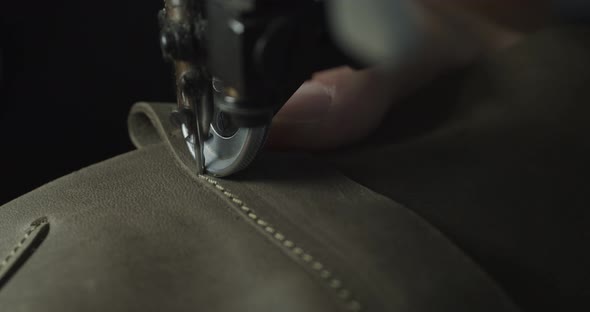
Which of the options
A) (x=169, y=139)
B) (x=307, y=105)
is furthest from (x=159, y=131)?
(x=307, y=105)

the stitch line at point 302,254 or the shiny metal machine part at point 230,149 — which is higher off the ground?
the shiny metal machine part at point 230,149

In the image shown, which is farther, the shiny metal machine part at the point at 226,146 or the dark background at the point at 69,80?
the dark background at the point at 69,80

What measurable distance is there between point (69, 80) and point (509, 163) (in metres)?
0.64

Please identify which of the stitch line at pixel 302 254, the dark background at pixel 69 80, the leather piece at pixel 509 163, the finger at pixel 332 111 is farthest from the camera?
the dark background at pixel 69 80

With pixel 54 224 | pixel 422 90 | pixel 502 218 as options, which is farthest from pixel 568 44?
pixel 54 224

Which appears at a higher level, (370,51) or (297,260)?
(370,51)

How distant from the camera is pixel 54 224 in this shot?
61 centimetres

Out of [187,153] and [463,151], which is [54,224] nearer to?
[187,153]

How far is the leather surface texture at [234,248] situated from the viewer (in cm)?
51

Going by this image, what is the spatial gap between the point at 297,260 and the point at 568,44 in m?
0.50

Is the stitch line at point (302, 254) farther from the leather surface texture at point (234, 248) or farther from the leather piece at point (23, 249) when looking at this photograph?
the leather piece at point (23, 249)

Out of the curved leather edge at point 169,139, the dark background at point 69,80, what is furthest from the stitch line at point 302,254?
the dark background at point 69,80

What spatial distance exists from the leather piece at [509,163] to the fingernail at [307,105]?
0.05 metres

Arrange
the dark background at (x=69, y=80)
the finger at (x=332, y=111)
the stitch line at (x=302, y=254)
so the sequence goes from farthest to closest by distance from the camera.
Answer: the dark background at (x=69, y=80), the finger at (x=332, y=111), the stitch line at (x=302, y=254)
